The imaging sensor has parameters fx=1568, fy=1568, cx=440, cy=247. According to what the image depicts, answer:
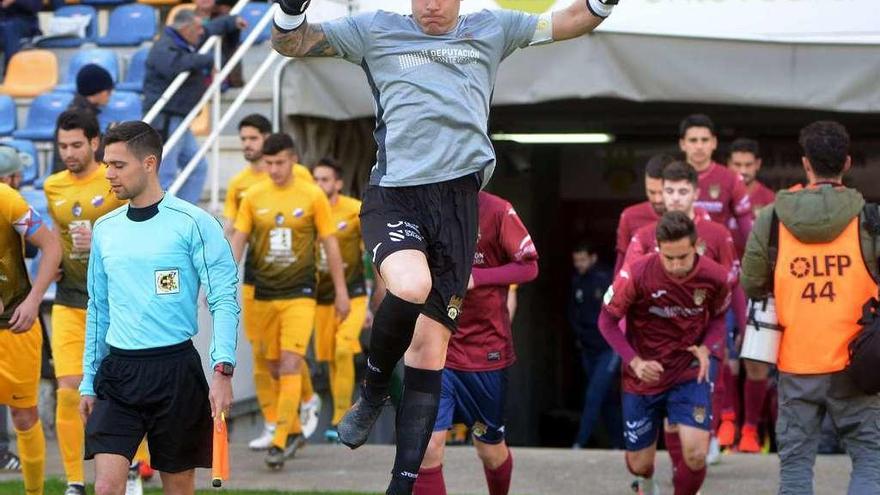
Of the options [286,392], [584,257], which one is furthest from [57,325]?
[584,257]

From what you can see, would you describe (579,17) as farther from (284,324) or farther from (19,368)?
(284,324)

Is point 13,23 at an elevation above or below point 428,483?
above

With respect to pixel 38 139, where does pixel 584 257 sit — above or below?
below

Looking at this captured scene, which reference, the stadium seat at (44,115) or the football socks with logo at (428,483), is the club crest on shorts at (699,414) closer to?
the football socks with logo at (428,483)

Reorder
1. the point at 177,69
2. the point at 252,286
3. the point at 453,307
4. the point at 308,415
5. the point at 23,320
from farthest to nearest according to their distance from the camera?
the point at 177,69 < the point at 308,415 < the point at 252,286 < the point at 23,320 < the point at 453,307

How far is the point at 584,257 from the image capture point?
16.0 m

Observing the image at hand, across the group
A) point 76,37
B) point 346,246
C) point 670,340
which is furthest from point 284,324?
point 76,37

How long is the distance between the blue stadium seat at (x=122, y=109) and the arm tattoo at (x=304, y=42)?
25.7 feet

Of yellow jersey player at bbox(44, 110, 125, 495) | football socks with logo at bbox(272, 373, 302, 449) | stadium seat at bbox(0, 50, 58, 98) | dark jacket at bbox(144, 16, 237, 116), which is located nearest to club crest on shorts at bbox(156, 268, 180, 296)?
yellow jersey player at bbox(44, 110, 125, 495)

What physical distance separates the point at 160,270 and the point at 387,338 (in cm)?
106

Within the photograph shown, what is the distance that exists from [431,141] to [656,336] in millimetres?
2805

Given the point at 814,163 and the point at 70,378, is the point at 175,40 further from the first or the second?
the point at 814,163

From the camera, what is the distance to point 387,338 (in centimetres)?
597

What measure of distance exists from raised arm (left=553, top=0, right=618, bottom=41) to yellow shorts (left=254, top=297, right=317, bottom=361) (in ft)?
16.4
